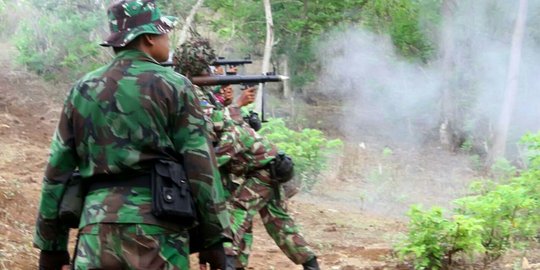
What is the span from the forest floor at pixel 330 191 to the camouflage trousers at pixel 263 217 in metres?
1.11

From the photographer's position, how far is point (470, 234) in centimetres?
514

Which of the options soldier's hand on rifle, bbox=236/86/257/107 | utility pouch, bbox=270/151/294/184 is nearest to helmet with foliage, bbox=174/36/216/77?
soldier's hand on rifle, bbox=236/86/257/107

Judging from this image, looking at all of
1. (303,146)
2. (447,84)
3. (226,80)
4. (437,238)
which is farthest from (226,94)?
(447,84)

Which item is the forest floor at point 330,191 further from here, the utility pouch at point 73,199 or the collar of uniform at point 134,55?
the collar of uniform at point 134,55

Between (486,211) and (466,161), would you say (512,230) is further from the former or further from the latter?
(466,161)

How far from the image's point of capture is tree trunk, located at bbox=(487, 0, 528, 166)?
18.8 m

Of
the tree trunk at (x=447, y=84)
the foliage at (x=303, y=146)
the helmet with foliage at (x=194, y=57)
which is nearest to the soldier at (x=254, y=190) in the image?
the helmet with foliage at (x=194, y=57)

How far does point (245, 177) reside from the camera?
488cm

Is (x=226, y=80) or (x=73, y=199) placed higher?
(x=226, y=80)

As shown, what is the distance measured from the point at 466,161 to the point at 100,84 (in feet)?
61.1

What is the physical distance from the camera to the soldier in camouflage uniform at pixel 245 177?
4504 mm

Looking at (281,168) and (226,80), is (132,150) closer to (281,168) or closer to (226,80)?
(226,80)

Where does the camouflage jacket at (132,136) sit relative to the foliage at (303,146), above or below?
above

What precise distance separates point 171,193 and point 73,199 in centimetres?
44
